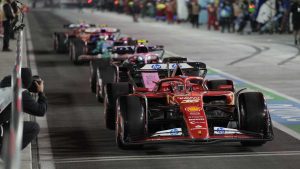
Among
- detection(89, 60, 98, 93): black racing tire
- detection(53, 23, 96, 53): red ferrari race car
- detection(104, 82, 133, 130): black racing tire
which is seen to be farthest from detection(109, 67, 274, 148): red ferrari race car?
detection(53, 23, 96, 53): red ferrari race car

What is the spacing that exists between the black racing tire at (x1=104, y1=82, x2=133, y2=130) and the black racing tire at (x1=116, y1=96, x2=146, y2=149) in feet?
6.36

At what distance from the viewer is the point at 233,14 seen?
50.3 metres

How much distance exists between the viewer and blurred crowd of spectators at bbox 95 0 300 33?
47.2 meters

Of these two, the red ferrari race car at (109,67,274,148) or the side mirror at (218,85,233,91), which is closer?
the red ferrari race car at (109,67,274,148)

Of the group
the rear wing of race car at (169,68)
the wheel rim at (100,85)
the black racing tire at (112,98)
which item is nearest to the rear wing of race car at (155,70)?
the rear wing of race car at (169,68)

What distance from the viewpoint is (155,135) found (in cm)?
1275

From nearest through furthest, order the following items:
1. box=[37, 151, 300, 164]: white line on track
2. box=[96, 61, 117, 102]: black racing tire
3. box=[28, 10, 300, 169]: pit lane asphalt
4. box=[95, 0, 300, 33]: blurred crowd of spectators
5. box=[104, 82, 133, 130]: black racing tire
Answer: box=[28, 10, 300, 169]: pit lane asphalt < box=[37, 151, 300, 164]: white line on track < box=[104, 82, 133, 130]: black racing tire < box=[96, 61, 117, 102]: black racing tire < box=[95, 0, 300, 33]: blurred crowd of spectators

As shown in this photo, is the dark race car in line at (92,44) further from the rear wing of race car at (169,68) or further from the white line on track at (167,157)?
the white line on track at (167,157)

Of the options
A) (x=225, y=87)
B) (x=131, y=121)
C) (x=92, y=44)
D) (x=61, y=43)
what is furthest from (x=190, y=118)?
(x=61, y=43)

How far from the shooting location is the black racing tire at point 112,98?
15.0 m

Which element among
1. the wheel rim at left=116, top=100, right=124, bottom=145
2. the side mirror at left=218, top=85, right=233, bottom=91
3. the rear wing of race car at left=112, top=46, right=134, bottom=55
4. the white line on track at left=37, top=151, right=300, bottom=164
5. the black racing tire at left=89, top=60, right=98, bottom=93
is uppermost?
the side mirror at left=218, top=85, right=233, bottom=91

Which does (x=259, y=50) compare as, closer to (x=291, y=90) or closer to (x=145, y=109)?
(x=291, y=90)

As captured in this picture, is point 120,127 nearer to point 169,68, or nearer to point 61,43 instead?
point 169,68

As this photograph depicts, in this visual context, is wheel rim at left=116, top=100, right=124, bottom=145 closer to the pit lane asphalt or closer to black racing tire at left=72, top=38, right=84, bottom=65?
the pit lane asphalt
